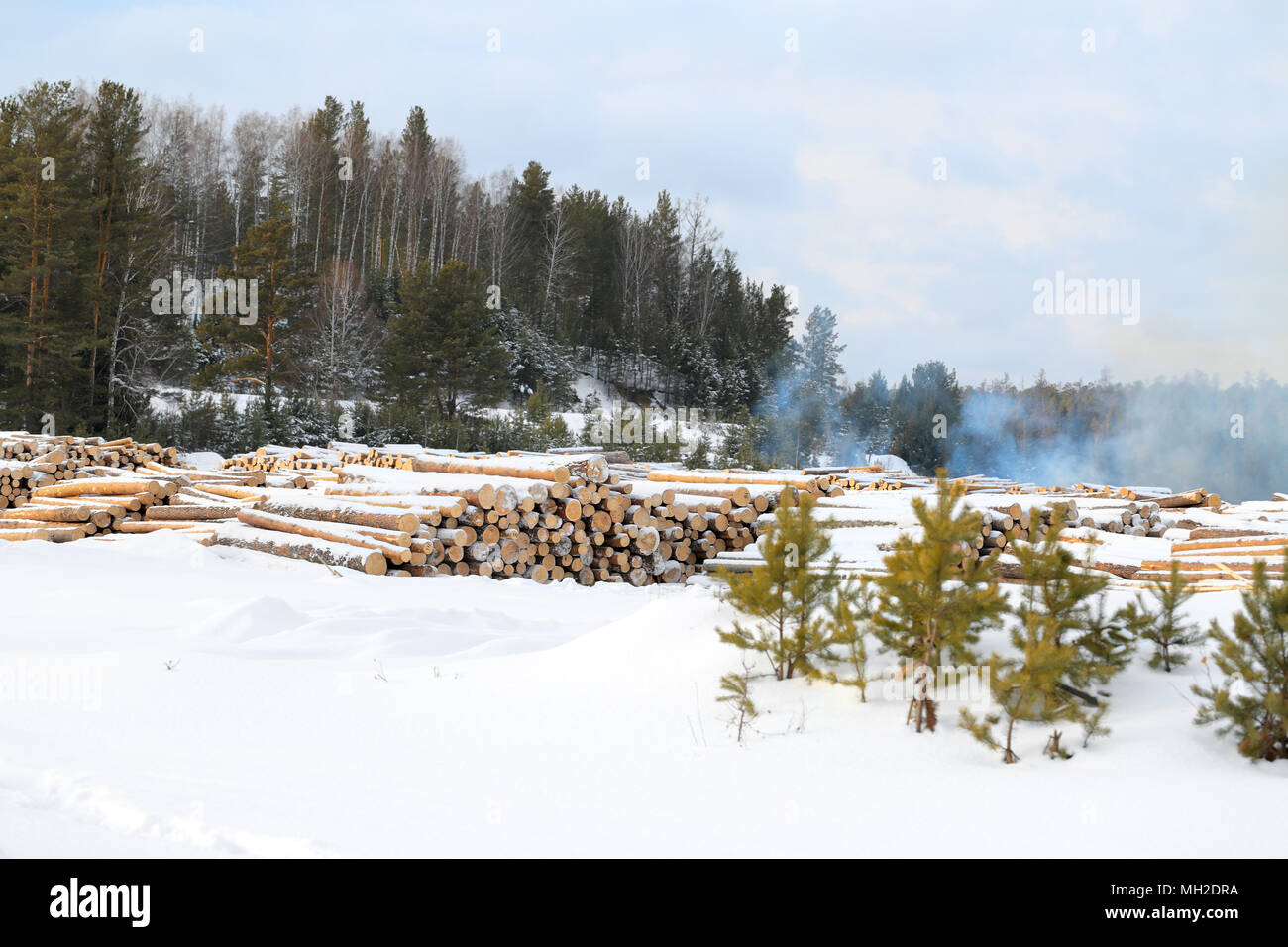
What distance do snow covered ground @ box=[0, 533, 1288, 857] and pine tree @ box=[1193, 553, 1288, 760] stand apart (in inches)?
3.7

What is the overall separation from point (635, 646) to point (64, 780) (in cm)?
301

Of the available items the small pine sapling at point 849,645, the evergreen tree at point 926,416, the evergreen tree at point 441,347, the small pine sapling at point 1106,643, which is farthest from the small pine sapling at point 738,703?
the evergreen tree at point 926,416

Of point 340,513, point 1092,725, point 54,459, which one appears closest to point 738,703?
point 1092,725

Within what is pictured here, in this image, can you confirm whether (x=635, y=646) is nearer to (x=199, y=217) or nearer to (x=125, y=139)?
(x=125, y=139)

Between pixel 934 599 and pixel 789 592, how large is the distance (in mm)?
864

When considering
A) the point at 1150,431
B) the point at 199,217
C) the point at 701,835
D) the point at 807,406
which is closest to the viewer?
the point at 701,835

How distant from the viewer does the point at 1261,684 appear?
3801mm

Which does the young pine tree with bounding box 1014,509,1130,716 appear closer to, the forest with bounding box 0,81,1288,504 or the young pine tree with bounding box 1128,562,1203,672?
the young pine tree with bounding box 1128,562,1203,672

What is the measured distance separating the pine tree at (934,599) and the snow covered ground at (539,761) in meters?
0.30

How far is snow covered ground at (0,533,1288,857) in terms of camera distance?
328 centimetres

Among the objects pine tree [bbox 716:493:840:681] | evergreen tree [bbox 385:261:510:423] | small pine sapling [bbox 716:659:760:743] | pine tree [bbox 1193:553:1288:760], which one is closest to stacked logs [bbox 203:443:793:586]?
pine tree [bbox 716:493:840:681]
